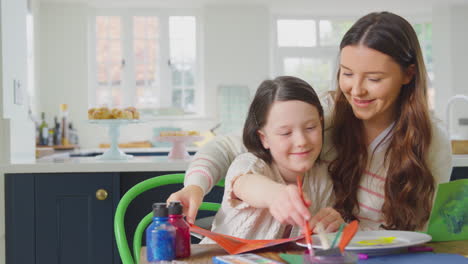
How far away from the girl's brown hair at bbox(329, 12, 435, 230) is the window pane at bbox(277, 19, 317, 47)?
291 inches

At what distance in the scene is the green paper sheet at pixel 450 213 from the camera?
44.3 inches

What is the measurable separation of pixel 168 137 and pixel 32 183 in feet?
2.26

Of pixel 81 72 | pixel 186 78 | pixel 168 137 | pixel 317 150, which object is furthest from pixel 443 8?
pixel 317 150

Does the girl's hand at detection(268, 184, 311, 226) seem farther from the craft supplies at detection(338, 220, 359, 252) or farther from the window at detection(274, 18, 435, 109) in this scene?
the window at detection(274, 18, 435, 109)

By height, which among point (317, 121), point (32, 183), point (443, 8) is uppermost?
point (443, 8)

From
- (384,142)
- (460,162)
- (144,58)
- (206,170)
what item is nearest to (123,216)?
(206,170)

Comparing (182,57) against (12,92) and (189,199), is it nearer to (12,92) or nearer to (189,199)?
(12,92)

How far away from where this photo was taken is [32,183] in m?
2.36

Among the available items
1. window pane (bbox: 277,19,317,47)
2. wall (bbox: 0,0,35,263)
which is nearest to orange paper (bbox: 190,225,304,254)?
wall (bbox: 0,0,35,263)

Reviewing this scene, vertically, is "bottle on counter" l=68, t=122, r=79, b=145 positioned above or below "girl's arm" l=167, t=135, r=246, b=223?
below

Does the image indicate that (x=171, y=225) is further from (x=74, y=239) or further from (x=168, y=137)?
(x=168, y=137)

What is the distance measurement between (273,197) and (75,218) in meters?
1.56

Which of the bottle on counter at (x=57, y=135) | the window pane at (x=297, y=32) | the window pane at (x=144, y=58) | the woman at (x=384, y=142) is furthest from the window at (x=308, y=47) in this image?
the woman at (x=384, y=142)

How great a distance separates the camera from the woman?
1236 mm
